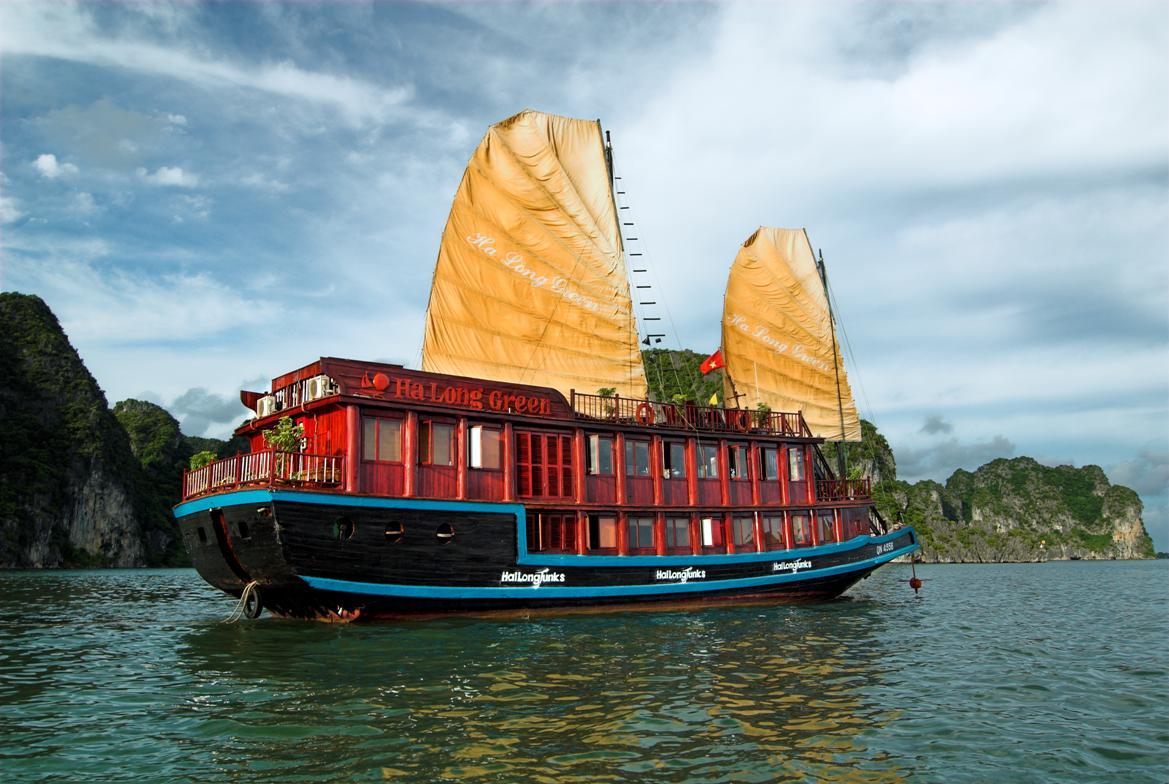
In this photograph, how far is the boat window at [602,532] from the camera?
1861 cm

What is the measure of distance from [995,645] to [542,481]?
30.7ft

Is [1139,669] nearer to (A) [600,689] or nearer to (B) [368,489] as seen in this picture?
(A) [600,689]

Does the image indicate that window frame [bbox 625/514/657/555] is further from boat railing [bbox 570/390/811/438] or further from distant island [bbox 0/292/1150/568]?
distant island [bbox 0/292/1150/568]

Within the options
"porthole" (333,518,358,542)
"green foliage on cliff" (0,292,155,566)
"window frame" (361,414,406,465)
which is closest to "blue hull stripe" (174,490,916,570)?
"porthole" (333,518,358,542)

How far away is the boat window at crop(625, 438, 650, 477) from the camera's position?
19.6 meters

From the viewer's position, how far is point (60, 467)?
79.4 metres

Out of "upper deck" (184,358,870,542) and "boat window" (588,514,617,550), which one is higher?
"upper deck" (184,358,870,542)

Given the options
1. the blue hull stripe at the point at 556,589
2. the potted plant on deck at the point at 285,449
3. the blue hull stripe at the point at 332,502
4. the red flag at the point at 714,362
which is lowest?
the blue hull stripe at the point at 556,589

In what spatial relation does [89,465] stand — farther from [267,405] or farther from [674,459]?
[674,459]

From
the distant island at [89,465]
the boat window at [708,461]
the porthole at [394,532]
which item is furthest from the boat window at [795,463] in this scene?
the distant island at [89,465]

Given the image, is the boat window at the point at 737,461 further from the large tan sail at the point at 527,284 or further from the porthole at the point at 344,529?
the porthole at the point at 344,529

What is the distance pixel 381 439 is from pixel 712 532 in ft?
30.1

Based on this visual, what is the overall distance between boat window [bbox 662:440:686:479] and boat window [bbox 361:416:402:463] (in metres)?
7.16

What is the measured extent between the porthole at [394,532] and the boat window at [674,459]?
738 centimetres
